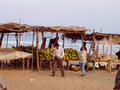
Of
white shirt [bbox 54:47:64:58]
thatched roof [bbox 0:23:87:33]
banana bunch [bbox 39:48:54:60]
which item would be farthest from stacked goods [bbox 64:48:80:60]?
white shirt [bbox 54:47:64:58]

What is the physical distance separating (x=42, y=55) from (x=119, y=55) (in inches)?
244

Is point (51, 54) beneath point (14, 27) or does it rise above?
beneath

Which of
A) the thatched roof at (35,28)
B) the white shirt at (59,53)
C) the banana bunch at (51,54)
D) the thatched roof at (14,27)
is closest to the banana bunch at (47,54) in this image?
the banana bunch at (51,54)

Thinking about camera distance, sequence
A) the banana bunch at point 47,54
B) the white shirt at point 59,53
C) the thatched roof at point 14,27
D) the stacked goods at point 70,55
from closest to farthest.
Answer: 1. the white shirt at point 59,53
2. the thatched roof at point 14,27
3. the banana bunch at point 47,54
4. the stacked goods at point 70,55

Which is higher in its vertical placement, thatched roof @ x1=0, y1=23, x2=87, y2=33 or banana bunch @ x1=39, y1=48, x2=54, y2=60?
thatched roof @ x1=0, y1=23, x2=87, y2=33

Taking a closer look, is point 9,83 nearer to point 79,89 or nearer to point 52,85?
point 52,85

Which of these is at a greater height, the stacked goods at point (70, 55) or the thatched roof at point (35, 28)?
the thatched roof at point (35, 28)

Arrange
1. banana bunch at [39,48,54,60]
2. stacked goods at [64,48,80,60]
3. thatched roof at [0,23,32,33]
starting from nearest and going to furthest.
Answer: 1. thatched roof at [0,23,32,33]
2. banana bunch at [39,48,54,60]
3. stacked goods at [64,48,80,60]

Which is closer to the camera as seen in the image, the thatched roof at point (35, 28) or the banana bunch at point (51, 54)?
the thatched roof at point (35, 28)

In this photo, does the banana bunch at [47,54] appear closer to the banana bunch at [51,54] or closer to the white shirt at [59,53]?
the banana bunch at [51,54]

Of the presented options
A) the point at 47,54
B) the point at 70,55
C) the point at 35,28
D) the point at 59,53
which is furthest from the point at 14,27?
the point at 70,55

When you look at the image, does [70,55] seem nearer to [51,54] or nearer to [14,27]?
[51,54]

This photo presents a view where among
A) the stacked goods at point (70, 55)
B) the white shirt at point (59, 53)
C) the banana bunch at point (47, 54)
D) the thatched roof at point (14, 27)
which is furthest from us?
the stacked goods at point (70, 55)

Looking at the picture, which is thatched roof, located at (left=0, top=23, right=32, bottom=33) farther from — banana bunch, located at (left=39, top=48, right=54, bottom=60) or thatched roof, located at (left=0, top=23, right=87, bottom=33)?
banana bunch, located at (left=39, top=48, right=54, bottom=60)
